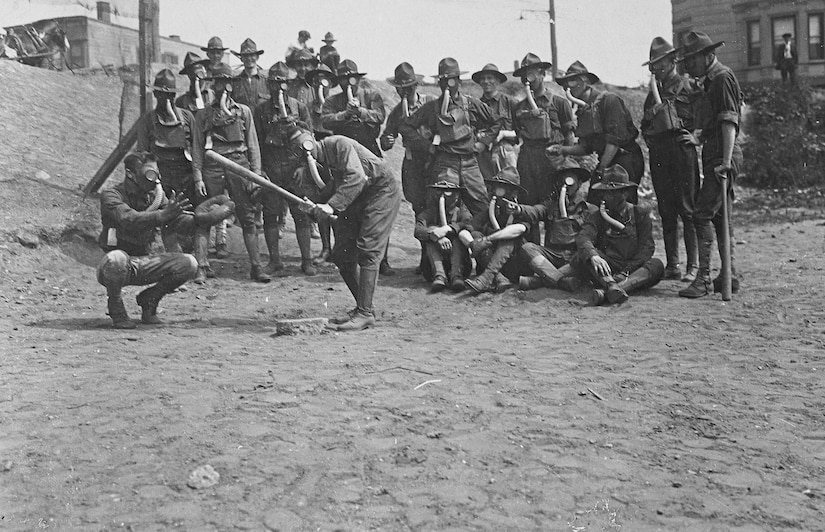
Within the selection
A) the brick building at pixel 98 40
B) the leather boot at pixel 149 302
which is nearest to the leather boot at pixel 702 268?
the leather boot at pixel 149 302

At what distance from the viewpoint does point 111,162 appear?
1195 centimetres

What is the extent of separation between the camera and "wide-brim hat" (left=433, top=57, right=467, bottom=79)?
415 inches

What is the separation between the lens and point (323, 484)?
4.60 metres

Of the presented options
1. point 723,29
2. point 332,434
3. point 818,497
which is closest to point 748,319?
point 818,497

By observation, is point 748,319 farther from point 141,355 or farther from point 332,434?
point 141,355

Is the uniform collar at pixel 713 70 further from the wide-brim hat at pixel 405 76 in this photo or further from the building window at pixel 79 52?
the building window at pixel 79 52

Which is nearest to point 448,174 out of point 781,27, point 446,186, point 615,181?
point 446,186

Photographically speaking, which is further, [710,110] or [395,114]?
[395,114]

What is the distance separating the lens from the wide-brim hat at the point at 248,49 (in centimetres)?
1181

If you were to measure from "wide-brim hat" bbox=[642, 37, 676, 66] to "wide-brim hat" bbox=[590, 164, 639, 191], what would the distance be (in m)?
1.12

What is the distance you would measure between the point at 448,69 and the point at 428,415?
5.88m

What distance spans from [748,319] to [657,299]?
1.12 meters

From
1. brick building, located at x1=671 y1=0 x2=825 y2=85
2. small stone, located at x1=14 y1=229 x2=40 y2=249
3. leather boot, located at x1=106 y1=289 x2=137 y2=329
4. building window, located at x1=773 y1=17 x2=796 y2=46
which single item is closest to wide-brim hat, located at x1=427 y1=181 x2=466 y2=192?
leather boot, located at x1=106 y1=289 x2=137 y2=329

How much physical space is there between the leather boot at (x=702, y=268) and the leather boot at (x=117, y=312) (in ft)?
16.2
